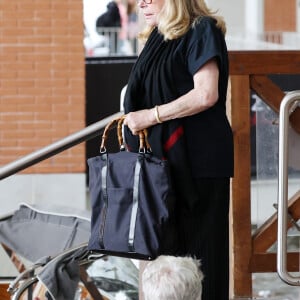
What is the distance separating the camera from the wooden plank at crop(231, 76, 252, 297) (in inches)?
198

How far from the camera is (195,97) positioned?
3.95 m

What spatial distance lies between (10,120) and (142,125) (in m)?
4.99

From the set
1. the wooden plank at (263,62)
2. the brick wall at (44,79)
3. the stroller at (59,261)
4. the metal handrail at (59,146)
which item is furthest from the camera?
the brick wall at (44,79)

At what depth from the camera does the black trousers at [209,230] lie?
4.07 m

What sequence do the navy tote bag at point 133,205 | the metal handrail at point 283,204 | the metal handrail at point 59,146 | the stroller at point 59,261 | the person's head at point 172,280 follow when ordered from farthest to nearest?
the metal handrail at point 59,146
the stroller at point 59,261
the metal handrail at point 283,204
the navy tote bag at point 133,205
the person's head at point 172,280

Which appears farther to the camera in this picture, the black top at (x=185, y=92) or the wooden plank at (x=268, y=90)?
the wooden plank at (x=268, y=90)

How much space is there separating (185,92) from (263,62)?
3.36ft

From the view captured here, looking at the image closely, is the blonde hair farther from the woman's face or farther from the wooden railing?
the wooden railing

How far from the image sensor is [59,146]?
5.46 metres

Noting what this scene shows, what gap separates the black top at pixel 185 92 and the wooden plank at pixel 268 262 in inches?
42.9

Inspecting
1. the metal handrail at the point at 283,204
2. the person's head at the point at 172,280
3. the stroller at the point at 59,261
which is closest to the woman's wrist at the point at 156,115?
the metal handrail at the point at 283,204

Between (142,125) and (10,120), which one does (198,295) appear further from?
(10,120)

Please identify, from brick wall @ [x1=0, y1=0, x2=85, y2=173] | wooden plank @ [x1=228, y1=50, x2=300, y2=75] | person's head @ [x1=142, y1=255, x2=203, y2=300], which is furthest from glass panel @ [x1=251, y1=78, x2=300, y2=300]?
brick wall @ [x1=0, y1=0, x2=85, y2=173]

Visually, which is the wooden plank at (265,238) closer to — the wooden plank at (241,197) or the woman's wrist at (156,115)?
the wooden plank at (241,197)
